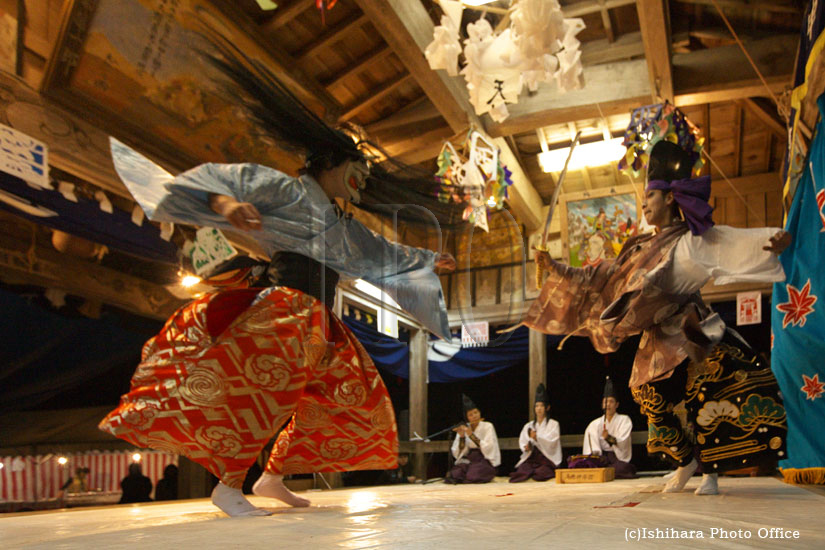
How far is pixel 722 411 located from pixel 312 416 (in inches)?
58.2

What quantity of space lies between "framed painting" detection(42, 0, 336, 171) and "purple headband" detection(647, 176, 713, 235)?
2.07 meters

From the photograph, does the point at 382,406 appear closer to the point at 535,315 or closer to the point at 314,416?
the point at 314,416

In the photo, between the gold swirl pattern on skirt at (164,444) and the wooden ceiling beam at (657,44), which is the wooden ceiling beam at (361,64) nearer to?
the wooden ceiling beam at (657,44)

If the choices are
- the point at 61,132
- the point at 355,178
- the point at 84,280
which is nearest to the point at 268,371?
the point at 355,178

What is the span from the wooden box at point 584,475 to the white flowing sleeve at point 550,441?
1.71 meters

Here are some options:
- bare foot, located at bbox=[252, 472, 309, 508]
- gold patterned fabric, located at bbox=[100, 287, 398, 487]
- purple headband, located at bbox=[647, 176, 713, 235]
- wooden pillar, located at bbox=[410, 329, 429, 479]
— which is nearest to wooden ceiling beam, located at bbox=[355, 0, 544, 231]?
purple headband, located at bbox=[647, 176, 713, 235]

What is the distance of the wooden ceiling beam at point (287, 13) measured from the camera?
4918mm

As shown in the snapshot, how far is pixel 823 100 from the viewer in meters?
2.90

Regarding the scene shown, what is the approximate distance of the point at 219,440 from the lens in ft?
6.45

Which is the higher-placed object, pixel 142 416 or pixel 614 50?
pixel 614 50

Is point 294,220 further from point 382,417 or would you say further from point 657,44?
point 657,44

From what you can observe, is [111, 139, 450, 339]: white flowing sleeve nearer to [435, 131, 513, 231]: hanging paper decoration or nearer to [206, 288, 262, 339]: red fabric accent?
[206, 288, 262, 339]: red fabric accent

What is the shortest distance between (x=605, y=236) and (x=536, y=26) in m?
3.07

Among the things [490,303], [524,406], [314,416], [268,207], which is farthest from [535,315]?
[524,406]
